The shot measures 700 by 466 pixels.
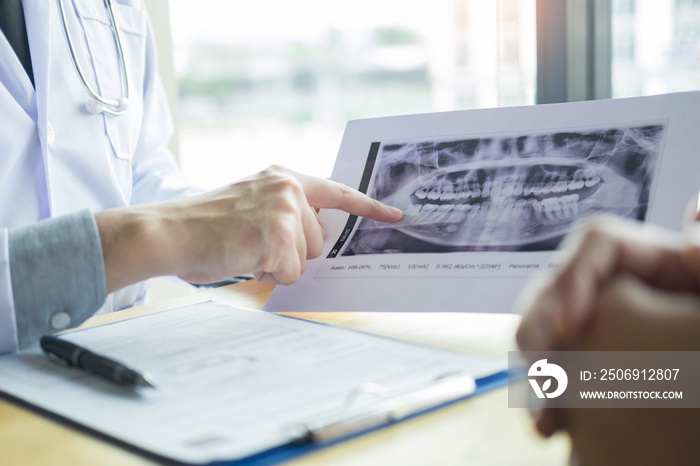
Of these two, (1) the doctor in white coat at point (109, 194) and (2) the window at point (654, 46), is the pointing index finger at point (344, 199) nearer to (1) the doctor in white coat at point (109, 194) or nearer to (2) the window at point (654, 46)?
(1) the doctor in white coat at point (109, 194)

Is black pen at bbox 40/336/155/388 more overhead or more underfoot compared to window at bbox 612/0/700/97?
more underfoot

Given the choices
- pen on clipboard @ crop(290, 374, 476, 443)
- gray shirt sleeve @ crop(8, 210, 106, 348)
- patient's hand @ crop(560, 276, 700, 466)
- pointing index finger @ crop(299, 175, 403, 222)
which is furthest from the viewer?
pointing index finger @ crop(299, 175, 403, 222)

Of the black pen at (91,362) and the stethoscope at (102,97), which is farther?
the stethoscope at (102,97)

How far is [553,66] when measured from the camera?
1190 mm

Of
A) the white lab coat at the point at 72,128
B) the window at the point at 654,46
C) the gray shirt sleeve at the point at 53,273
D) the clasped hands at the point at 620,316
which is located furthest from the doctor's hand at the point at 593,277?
the window at the point at 654,46

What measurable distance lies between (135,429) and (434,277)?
295mm

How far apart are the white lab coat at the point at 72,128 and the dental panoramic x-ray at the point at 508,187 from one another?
402 mm

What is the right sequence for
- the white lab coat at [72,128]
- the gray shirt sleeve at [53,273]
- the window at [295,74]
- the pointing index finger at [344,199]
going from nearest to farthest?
the gray shirt sleeve at [53,273] → the pointing index finger at [344,199] → the white lab coat at [72,128] → the window at [295,74]

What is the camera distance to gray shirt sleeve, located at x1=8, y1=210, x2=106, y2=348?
0.53 m

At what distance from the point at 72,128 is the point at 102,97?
0.07 metres

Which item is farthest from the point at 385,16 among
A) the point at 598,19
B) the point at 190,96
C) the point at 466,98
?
the point at 598,19

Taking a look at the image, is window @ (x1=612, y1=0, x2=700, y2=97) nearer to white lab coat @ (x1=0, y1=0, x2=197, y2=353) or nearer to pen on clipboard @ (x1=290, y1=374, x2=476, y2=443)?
white lab coat @ (x1=0, y1=0, x2=197, y2=353)

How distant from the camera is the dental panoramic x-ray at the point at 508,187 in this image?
576mm
